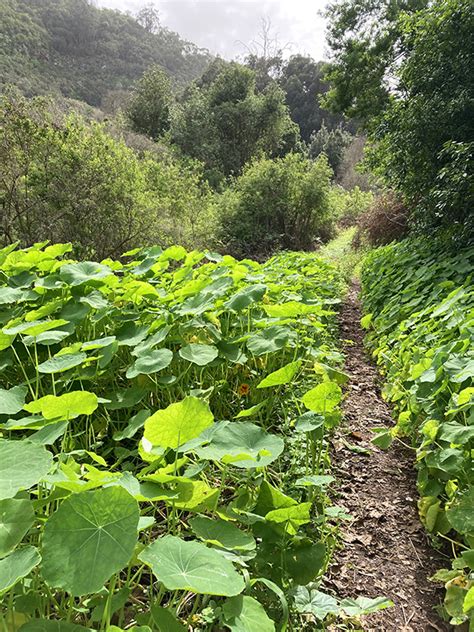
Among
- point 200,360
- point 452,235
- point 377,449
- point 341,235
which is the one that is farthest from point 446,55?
point 341,235

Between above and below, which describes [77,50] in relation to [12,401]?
above

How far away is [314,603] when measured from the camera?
109cm

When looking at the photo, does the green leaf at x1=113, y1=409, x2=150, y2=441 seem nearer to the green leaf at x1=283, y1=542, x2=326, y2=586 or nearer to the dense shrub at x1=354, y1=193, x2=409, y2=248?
the green leaf at x1=283, y1=542, x2=326, y2=586

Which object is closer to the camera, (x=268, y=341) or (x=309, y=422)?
(x=309, y=422)

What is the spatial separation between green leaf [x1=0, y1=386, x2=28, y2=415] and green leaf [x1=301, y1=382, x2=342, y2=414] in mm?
925

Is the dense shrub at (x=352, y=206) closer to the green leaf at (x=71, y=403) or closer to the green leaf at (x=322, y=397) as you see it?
the green leaf at (x=322, y=397)

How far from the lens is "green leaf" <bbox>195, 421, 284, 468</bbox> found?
40.7 inches

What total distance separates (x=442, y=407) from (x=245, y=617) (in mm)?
1261

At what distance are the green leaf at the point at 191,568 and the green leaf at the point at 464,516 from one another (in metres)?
0.77

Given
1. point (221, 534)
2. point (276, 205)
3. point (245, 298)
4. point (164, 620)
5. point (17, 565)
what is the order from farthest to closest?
1. point (276, 205)
2. point (245, 298)
3. point (221, 534)
4. point (164, 620)
5. point (17, 565)

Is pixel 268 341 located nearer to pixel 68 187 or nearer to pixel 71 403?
pixel 71 403

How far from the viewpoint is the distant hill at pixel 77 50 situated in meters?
25.3

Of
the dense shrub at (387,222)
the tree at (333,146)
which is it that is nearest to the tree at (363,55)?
the dense shrub at (387,222)

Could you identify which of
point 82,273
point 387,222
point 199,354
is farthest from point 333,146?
point 199,354
